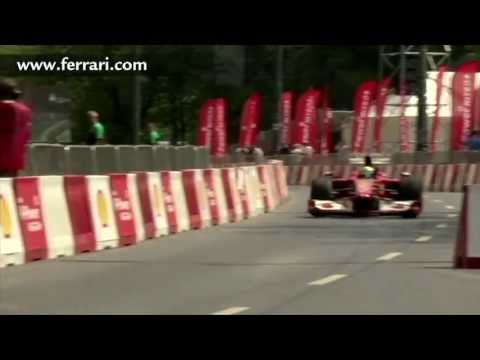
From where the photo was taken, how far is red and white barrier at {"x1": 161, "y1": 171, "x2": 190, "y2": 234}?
2152cm

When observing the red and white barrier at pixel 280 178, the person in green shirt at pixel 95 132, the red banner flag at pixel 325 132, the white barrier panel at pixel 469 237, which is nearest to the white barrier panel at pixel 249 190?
the person in green shirt at pixel 95 132

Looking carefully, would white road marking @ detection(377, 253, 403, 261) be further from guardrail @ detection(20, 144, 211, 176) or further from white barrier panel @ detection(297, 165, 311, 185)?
white barrier panel @ detection(297, 165, 311, 185)

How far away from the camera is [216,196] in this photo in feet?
80.7

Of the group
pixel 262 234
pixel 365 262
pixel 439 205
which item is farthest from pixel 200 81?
pixel 365 262

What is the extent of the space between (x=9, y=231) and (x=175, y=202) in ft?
21.9

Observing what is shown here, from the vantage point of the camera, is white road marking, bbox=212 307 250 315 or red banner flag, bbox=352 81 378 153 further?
red banner flag, bbox=352 81 378 153

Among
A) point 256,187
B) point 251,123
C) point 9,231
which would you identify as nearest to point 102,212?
point 9,231

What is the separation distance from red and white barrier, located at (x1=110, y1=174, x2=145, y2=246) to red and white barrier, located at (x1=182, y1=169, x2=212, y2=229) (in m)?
2.72

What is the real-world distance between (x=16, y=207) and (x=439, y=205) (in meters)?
18.6

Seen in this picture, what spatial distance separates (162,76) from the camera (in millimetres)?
77875

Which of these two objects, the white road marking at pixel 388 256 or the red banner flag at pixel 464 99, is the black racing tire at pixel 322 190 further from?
the red banner flag at pixel 464 99

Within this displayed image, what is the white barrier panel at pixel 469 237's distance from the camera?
49.9ft

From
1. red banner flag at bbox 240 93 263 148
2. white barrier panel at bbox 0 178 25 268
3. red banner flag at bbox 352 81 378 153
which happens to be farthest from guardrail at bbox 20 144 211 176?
red banner flag at bbox 240 93 263 148
